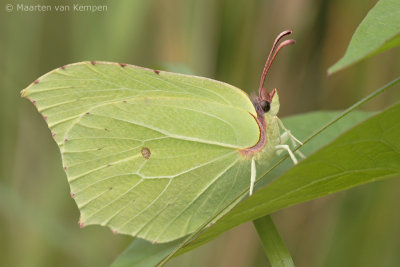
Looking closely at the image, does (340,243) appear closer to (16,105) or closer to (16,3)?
(16,105)

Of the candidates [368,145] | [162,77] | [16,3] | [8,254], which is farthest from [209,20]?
[368,145]

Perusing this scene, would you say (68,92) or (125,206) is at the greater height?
(68,92)

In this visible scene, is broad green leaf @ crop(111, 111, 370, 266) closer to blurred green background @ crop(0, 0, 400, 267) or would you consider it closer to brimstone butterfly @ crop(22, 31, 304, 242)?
brimstone butterfly @ crop(22, 31, 304, 242)

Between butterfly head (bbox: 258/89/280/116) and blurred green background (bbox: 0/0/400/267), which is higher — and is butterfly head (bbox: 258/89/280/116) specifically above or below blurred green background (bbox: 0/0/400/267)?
above

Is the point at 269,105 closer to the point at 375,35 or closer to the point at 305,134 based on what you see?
the point at 305,134
